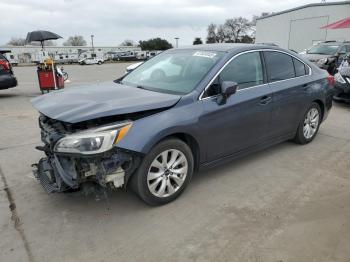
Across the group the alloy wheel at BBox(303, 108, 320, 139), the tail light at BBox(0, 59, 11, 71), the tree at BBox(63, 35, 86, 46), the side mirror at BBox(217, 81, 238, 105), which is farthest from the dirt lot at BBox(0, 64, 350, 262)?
the tree at BBox(63, 35, 86, 46)

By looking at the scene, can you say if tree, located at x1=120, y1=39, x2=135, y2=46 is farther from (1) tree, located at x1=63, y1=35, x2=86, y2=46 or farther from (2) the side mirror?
(2) the side mirror

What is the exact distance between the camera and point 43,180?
133 inches

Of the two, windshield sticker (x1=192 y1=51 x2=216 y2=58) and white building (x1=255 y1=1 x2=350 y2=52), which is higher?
white building (x1=255 y1=1 x2=350 y2=52)

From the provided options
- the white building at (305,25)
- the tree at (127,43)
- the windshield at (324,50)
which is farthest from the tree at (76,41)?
the windshield at (324,50)

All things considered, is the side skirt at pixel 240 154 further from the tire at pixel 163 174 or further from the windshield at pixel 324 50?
the windshield at pixel 324 50

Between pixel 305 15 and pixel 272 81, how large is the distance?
29.7 meters

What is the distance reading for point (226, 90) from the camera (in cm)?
352

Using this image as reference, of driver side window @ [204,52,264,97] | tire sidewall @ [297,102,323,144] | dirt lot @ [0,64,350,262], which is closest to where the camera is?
dirt lot @ [0,64,350,262]

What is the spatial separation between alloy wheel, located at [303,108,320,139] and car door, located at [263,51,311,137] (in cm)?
29

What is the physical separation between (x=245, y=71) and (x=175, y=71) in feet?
2.93

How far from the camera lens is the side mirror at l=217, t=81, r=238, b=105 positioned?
353 centimetres

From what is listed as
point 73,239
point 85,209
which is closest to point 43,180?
point 85,209

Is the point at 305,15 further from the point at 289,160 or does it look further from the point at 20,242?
the point at 20,242

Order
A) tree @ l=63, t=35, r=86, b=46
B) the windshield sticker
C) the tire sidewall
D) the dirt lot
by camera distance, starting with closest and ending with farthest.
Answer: the dirt lot < the windshield sticker < the tire sidewall < tree @ l=63, t=35, r=86, b=46
